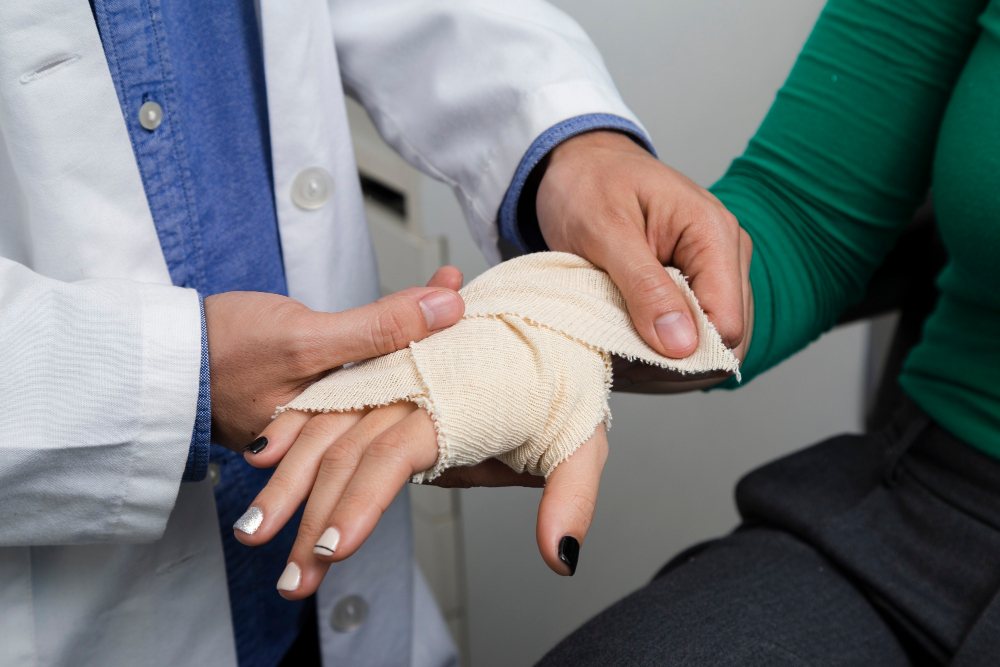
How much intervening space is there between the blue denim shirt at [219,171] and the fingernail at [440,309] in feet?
0.39

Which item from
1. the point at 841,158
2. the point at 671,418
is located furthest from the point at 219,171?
the point at 671,418

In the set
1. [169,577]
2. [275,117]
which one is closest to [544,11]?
[275,117]

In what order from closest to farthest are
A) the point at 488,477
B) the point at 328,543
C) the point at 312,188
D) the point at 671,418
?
1. the point at 328,543
2. the point at 488,477
3. the point at 312,188
4. the point at 671,418

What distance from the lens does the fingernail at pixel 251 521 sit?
1.07 feet

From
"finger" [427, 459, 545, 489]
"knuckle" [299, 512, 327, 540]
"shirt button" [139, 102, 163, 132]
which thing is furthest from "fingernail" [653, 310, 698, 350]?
"shirt button" [139, 102, 163, 132]

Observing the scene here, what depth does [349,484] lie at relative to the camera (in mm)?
335

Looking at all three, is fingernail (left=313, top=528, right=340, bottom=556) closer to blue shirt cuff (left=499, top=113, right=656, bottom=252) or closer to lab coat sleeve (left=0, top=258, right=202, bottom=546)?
lab coat sleeve (left=0, top=258, right=202, bottom=546)

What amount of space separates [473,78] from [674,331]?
0.27 metres

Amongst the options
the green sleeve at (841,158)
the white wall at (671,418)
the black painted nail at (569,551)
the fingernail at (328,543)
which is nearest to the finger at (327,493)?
the fingernail at (328,543)

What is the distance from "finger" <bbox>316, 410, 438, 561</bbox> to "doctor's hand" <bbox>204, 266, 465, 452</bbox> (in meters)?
0.06

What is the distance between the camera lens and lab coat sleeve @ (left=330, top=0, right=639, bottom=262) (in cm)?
56

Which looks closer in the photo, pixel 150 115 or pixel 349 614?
pixel 150 115

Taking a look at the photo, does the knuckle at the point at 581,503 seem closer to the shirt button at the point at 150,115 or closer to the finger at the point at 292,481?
the finger at the point at 292,481

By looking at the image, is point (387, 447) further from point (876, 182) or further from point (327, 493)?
point (876, 182)
